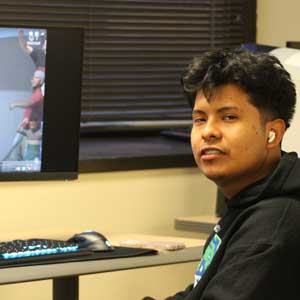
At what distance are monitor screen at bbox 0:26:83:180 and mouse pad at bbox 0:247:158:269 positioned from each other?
0.97 ft

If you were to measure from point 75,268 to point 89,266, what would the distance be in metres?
0.04

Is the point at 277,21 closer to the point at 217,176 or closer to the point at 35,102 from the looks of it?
the point at 35,102

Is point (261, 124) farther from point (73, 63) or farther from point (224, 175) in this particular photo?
point (73, 63)

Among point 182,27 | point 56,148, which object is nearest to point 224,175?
point 56,148

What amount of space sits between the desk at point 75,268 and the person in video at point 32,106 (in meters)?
0.37

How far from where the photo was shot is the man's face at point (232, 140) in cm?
150

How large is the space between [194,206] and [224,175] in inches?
61.3

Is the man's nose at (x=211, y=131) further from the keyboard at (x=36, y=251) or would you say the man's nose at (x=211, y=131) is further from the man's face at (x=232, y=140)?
the keyboard at (x=36, y=251)

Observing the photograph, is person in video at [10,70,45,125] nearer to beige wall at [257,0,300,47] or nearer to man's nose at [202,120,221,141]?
man's nose at [202,120,221,141]

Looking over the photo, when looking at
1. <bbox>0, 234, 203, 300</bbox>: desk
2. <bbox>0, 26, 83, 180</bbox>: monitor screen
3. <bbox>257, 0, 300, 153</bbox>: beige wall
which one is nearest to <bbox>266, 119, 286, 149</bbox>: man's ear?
<bbox>0, 234, 203, 300</bbox>: desk

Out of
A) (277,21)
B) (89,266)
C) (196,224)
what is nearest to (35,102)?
(89,266)

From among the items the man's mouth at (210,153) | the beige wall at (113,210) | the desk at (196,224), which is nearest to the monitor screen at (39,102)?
the beige wall at (113,210)

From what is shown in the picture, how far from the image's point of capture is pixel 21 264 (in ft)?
6.19

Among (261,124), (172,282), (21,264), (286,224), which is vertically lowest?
(172,282)
